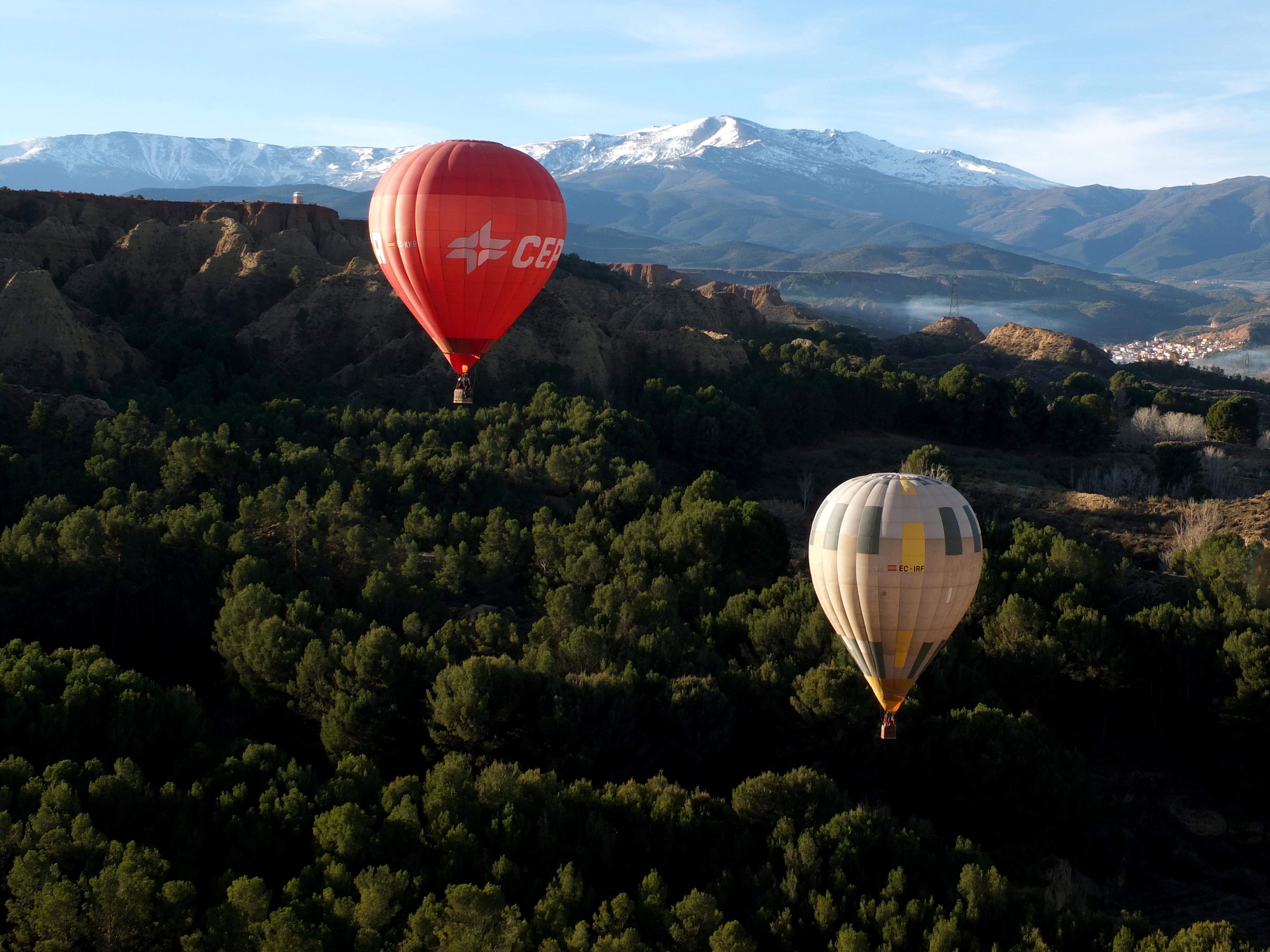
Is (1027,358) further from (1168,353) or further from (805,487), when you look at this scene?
(1168,353)

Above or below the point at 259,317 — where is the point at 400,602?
below

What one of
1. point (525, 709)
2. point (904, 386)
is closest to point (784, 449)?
point (904, 386)

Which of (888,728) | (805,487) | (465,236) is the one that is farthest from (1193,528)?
(465,236)

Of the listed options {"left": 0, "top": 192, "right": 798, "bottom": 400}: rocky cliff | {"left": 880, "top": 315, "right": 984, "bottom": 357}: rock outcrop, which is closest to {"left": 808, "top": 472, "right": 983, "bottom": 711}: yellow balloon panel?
{"left": 0, "top": 192, "right": 798, "bottom": 400}: rocky cliff

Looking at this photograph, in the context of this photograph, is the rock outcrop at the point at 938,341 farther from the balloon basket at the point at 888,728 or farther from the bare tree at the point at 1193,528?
the balloon basket at the point at 888,728

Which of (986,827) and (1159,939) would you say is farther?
(986,827)

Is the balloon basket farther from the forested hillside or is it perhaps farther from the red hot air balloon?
the red hot air balloon

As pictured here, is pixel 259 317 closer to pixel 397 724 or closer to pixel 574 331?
pixel 574 331

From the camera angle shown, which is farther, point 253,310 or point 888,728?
point 253,310
